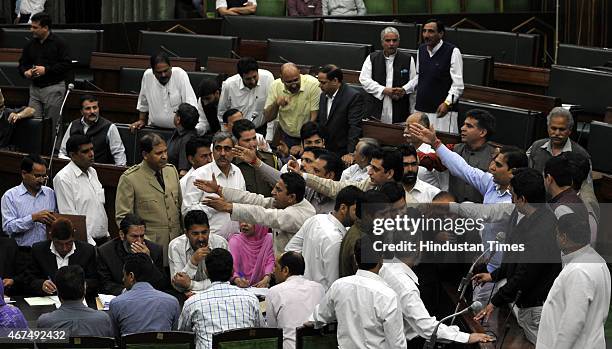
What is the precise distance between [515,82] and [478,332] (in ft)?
16.8

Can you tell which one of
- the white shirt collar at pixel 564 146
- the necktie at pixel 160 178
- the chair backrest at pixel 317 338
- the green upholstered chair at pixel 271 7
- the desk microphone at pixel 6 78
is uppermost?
the green upholstered chair at pixel 271 7

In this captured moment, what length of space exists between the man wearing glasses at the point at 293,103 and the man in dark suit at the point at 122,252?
7.20ft

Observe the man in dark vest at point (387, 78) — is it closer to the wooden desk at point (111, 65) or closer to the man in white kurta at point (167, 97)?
the man in white kurta at point (167, 97)

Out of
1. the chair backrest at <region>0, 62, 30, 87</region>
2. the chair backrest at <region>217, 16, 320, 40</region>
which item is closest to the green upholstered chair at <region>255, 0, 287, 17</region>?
the chair backrest at <region>217, 16, 320, 40</region>

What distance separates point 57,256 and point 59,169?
4.98 feet

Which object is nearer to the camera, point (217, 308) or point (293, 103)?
point (217, 308)

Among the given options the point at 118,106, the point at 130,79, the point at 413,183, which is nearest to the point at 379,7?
the point at 130,79

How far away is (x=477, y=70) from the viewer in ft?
33.0

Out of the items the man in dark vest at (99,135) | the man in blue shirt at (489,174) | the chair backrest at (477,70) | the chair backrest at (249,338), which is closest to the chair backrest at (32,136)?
the man in dark vest at (99,135)

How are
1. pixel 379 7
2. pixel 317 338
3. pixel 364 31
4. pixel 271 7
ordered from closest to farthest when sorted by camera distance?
pixel 317 338
pixel 364 31
pixel 271 7
pixel 379 7

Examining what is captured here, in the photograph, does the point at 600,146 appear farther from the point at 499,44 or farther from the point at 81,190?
the point at 499,44

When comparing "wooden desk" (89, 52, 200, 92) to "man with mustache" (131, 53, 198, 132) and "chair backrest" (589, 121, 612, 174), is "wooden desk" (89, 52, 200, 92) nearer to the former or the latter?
"man with mustache" (131, 53, 198, 132)

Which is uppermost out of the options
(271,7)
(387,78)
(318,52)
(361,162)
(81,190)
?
(271,7)

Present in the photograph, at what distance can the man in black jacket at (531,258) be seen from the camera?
563 cm
